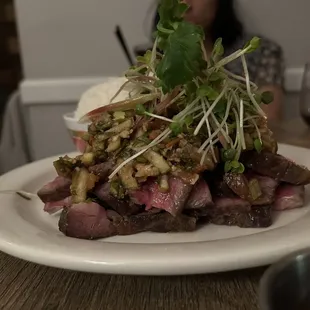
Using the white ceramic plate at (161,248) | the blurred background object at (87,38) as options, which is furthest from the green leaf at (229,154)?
the blurred background object at (87,38)

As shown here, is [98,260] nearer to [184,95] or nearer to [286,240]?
[286,240]

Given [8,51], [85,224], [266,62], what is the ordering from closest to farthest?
[85,224]
[266,62]
[8,51]

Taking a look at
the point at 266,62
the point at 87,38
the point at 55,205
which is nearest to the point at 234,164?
the point at 55,205

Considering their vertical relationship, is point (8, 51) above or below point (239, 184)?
below

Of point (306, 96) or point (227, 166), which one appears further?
point (306, 96)

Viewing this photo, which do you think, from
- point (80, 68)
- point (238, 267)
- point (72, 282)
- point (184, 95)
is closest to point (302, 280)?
A: point (238, 267)

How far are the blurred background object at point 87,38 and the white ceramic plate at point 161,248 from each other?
1.99 meters

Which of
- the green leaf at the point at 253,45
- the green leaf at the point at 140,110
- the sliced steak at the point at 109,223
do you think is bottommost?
the sliced steak at the point at 109,223

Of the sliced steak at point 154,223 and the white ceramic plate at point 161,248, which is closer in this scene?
the white ceramic plate at point 161,248

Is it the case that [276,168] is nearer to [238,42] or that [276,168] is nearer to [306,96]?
[306,96]

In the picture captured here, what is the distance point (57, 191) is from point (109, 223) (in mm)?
143

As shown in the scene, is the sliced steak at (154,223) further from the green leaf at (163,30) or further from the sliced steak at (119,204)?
the green leaf at (163,30)

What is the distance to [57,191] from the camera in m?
1.03

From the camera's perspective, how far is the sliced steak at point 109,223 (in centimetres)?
93
